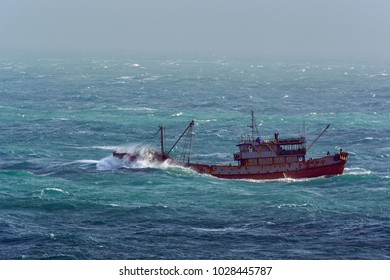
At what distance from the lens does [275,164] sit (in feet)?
443

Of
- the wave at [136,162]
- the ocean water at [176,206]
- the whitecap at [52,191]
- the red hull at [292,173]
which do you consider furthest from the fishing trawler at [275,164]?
the whitecap at [52,191]

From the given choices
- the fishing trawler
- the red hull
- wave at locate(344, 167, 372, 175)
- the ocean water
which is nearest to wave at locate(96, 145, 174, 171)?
the ocean water

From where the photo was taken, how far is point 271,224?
103625 mm

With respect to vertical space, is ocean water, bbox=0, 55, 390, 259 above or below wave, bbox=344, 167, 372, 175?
below

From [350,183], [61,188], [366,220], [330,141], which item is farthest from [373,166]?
[61,188]

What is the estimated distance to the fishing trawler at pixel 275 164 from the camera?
134375mm

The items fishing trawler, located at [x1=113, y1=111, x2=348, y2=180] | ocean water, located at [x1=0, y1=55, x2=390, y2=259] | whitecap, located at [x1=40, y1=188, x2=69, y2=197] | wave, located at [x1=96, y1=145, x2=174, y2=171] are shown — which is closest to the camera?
ocean water, located at [x1=0, y1=55, x2=390, y2=259]

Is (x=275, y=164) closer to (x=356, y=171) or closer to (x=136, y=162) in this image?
(x=356, y=171)

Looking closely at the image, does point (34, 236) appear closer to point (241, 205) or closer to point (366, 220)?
point (241, 205)

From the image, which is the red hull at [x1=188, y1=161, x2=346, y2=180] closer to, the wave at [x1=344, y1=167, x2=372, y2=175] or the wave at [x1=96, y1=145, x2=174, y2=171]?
the wave at [x1=344, y1=167, x2=372, y2=175]

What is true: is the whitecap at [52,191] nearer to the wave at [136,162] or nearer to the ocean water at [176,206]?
the ocean water at [176,206]

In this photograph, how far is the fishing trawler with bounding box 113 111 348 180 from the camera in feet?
441

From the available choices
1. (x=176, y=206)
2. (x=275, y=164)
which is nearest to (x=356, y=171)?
(x=275, y=164)

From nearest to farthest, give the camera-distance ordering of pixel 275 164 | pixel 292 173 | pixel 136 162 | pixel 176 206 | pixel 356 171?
pixel 176 206
pixel 275 164
pixel 292 173
pixel 356 171
pixel 136 162
